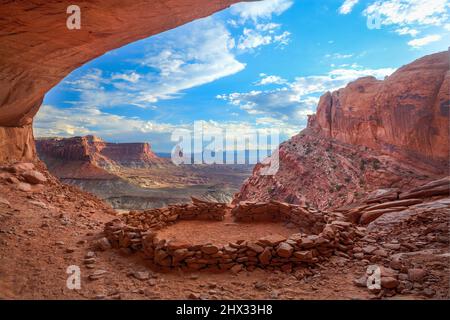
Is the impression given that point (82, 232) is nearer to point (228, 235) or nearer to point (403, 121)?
point (228, 235)

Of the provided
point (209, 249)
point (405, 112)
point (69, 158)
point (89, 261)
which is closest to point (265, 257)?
point (209, 249)

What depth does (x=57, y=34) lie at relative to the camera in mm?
6832

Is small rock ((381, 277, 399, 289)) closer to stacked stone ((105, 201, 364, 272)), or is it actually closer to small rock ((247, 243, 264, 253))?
stacked stone ((105, 201, 364, 272))

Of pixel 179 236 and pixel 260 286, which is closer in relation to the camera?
pixel 260 286

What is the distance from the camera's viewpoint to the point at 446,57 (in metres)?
19.9

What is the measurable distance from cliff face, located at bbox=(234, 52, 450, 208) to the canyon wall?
2058 cm

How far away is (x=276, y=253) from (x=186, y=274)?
1.93 meters

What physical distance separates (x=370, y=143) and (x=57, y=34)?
94.3ft

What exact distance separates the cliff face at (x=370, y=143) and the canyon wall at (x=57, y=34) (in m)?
20.6

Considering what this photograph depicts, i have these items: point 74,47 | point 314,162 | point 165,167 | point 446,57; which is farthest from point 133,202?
point 165,167

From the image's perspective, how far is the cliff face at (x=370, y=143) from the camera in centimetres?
1938

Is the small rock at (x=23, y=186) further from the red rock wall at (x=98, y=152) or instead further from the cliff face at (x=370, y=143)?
the red rock wall at (x=98, y=152)

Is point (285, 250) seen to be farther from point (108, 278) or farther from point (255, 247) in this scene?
point (108, 278)

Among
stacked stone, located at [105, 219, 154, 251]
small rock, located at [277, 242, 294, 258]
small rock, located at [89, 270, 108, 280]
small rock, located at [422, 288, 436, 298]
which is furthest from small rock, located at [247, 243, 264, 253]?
small rock, located at [89, 270, 108, 280]
